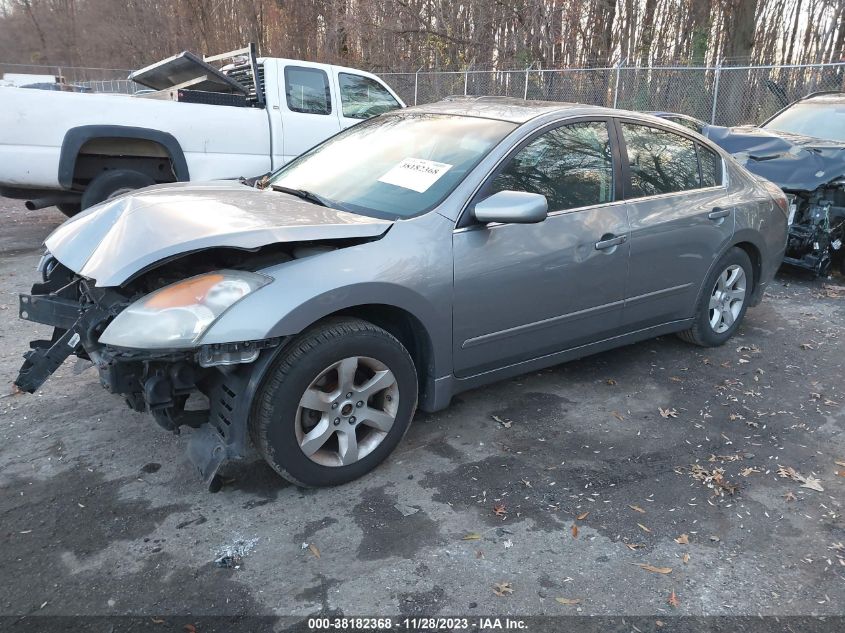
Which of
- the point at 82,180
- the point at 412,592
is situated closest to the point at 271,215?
the point at 412,592

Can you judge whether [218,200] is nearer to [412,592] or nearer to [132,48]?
[412,592]

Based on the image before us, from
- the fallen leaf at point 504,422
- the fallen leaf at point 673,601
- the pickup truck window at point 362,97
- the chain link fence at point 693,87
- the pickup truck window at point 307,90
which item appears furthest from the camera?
the chain link fence at point 693,87

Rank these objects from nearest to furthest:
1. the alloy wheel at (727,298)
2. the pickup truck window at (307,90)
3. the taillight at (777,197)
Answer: the alloy wheel at (727,298) < the taillight at (777,197) < the pickup truck window at (307,90)

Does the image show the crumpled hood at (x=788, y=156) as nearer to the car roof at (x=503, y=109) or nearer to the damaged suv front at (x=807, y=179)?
the damaged suv front at (x=807, y=179)

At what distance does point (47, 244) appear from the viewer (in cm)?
345

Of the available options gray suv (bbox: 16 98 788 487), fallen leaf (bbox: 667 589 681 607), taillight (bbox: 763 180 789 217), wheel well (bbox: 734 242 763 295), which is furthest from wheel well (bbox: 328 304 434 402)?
taillight (bbox: 763 180 789 217)

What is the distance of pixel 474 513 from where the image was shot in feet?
9.68

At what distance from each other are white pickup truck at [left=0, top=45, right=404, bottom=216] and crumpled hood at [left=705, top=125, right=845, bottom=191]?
13.9ft

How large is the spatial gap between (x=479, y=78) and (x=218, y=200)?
1488cm

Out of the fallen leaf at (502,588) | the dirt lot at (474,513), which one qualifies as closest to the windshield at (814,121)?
the dirt lot at (474,513)

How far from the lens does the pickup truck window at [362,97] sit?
28.1ft

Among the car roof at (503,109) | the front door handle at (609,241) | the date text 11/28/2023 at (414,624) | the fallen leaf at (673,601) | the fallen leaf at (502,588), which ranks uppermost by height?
the car roof at (503,109)

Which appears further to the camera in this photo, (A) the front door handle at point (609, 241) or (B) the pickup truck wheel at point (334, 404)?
(A) the front door handle at point (609, 241)

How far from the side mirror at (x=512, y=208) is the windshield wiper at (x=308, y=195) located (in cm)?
83
